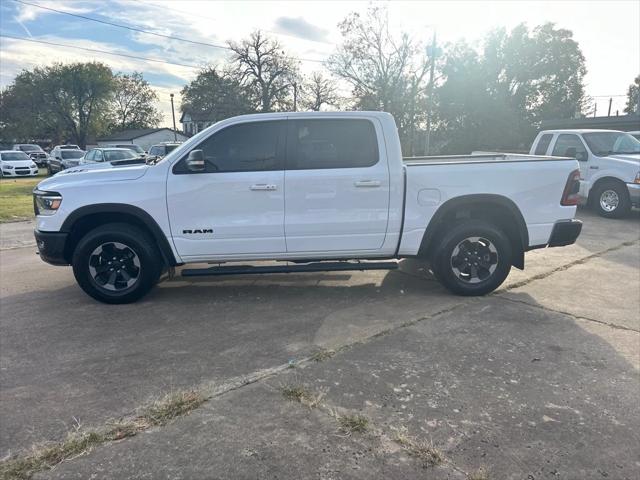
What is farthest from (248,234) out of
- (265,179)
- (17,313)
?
(17,313)

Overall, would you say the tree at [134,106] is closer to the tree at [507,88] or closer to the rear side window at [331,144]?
the tree at [507,88]

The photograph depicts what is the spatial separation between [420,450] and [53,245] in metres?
4.22

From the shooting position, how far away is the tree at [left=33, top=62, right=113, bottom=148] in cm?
5847

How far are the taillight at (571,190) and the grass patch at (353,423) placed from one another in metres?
3.61

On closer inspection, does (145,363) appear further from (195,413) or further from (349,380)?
(349,380)

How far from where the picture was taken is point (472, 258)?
5227 mm

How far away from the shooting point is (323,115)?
5.13 m

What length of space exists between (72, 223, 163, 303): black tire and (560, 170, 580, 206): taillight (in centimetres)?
442

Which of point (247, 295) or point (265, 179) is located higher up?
point (265, 179)

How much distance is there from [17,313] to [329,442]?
395 cm

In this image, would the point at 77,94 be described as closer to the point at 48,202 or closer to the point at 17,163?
the point at 17,163

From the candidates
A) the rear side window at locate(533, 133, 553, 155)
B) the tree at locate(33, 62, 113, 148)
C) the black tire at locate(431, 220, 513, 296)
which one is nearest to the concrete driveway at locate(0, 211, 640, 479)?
the black tire at locate(431, 220, 513, 296)

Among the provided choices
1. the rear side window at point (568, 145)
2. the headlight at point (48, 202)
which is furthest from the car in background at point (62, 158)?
the rear side window at point (568, 145)

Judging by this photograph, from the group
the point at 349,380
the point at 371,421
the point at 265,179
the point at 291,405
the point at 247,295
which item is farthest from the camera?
the point at 247,295
